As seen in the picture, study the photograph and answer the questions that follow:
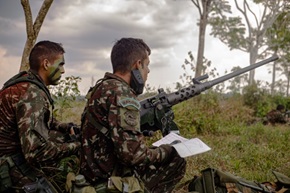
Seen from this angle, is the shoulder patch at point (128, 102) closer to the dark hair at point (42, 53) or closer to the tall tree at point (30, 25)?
the dark hair at point (42, 53)

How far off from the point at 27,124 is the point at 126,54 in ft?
2.87

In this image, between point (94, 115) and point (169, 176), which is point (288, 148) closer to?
point (169, 176)

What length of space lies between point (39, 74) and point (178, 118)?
542 centimetres

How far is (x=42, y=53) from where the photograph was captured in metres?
3.22

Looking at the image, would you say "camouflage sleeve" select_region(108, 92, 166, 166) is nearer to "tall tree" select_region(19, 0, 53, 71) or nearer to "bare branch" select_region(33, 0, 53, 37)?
"tall tree" select_region(19, 0, 53, 71)

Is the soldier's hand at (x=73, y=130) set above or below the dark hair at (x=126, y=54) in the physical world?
below

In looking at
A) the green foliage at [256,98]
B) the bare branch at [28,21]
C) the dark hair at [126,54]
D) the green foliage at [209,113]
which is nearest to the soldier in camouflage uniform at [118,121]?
the dark hair at [126,54]

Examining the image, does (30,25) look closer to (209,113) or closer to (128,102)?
(128,102)

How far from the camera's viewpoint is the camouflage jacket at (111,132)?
97.4 inches

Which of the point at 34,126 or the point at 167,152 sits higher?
the point at 34,126

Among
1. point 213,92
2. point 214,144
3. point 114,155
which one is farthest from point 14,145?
point 213,92

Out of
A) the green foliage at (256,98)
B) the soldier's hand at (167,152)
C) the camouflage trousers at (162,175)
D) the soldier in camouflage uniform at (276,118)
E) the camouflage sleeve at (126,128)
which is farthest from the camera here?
the green foliage at (256,98)

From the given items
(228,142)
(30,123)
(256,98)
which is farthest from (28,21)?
(256,98)

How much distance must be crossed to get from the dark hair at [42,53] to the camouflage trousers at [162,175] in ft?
4.00
